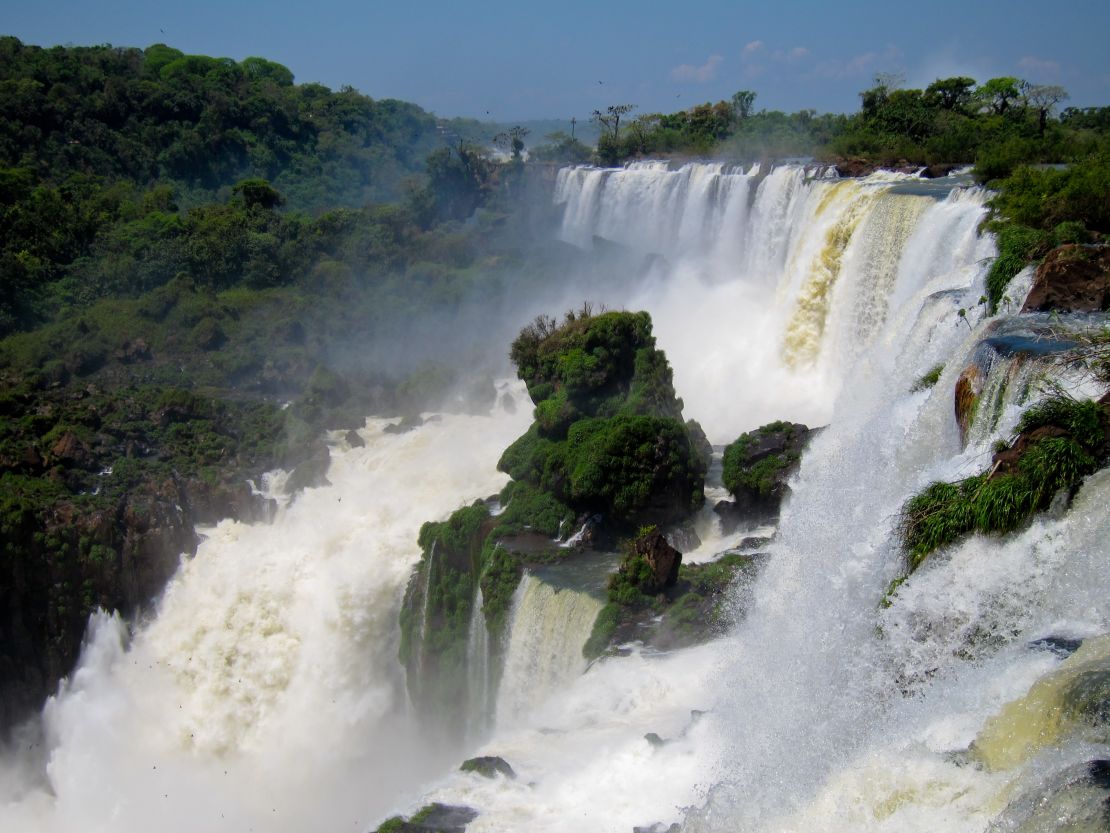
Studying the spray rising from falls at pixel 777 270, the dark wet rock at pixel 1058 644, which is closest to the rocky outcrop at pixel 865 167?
the spray rising from falls at pixel 777 270

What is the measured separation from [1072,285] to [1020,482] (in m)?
5.17

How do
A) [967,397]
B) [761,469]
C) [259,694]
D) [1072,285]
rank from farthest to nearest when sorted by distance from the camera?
1. [259,694]
2. [761,469]
3. [1072,285]
4. [967,397]

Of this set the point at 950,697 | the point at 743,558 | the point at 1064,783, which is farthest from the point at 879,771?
the point at 743,558

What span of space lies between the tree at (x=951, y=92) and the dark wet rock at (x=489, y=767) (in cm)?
3243

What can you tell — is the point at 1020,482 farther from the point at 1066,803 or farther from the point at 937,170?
the point at 937,170

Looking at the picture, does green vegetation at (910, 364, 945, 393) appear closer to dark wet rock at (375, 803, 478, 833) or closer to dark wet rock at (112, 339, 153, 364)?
dark wet rock at (375, 803, 478, 833)

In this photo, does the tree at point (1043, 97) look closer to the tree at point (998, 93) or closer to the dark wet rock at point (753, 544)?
the tree at point (998, 93)

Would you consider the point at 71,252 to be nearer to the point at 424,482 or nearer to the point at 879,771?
the point at 424,482

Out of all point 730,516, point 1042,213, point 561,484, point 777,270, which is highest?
point 1042,213

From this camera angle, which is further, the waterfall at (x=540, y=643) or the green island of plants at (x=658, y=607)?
the waterfall at (x=540, y=643)

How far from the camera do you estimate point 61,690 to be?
19.8m

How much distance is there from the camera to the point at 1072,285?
13031mm

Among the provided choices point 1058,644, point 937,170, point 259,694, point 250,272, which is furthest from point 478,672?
point 250,272

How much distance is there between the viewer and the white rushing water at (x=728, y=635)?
26.7 ft
